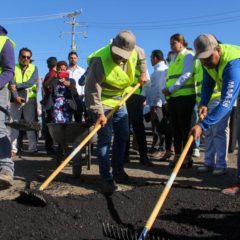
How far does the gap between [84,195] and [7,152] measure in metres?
1.16

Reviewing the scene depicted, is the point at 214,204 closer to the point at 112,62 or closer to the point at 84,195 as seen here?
the point at 84,195

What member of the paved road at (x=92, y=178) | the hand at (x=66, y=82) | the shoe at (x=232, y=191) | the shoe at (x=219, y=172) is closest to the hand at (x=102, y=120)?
the paved road at (x=92, y=178)

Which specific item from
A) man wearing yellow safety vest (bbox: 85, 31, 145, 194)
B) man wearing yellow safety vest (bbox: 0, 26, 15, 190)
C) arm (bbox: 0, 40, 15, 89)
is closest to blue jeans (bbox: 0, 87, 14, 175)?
man wearing yellow safety vest (bbox: 0, 26, 15, 190)

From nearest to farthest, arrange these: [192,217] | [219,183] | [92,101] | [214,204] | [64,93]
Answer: [192,217] → [214,204] → [92,101] → [219,183] → [64,93]

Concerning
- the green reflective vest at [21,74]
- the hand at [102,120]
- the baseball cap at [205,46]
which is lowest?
the hand at [102,120]

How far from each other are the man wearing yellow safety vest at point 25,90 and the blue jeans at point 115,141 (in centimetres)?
286

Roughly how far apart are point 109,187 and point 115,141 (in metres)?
0.66

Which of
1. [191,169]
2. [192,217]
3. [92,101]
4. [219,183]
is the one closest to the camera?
[192,217]

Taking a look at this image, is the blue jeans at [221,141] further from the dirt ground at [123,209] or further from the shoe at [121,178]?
the shoe at [121,178]

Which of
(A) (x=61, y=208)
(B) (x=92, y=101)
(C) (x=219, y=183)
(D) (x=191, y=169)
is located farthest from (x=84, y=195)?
(D) (x=191, y=169)

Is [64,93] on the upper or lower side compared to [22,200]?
upper

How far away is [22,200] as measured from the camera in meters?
4.48

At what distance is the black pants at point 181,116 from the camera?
6621 millimetres

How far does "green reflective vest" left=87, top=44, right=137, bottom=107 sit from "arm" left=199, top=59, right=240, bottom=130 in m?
1.22
